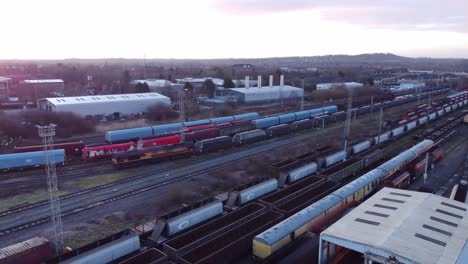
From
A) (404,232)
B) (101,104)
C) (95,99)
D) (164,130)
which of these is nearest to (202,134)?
(164,130)

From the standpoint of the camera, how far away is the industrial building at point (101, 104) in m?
53.2

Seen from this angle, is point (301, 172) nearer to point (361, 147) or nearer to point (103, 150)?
point (361, 147)

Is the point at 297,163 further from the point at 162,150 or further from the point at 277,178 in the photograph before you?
the point at 162,150

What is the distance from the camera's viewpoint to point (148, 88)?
251 ft

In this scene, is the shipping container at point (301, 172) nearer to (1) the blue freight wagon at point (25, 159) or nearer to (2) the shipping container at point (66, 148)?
(1) the blue freight wagon at point (25, 159)

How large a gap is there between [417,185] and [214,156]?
19593 mm

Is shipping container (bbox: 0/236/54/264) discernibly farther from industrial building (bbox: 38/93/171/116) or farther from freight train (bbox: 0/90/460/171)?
industrial building (bbox: 38/93/171/116)

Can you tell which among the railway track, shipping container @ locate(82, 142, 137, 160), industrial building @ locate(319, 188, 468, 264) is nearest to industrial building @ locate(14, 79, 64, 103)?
shipping container @ locate(82, 142, 137, 160)

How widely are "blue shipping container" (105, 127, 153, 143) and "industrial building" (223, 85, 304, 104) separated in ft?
120

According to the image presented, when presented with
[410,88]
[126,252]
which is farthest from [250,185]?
[410,88]

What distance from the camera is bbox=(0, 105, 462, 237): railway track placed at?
22375 millimetres

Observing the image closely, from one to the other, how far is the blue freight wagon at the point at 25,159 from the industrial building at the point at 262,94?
4798 cm

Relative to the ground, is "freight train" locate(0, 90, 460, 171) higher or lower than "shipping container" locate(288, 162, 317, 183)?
higher

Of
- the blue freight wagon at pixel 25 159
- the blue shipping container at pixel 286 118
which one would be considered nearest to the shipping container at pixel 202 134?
the blue shipping container at pixel 286 118
